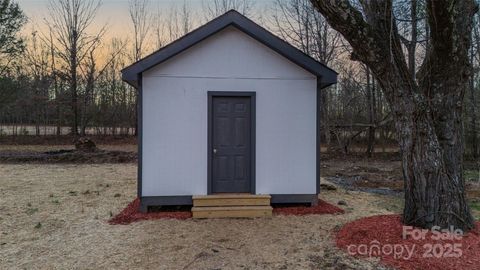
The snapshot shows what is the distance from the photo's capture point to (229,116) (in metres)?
7.34

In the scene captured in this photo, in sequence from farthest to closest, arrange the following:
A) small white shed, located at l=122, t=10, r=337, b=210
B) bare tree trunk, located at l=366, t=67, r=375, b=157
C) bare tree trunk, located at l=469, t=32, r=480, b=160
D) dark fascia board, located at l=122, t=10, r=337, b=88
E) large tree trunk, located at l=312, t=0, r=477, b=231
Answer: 1. bare tree trunk, located at l=366, t=67, r=375, b=157
2. bare tree trunk, located at l=469, t=32, r=480, b=160
3. small white shed, located at l=122, t=10, r=337, b=210
4. dark fascia board, located at l=122, t=10, r=337, b=88
5. large tree trunk, located at l=312, t=0, r=477, b=231

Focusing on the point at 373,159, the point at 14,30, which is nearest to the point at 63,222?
the point at 373,159

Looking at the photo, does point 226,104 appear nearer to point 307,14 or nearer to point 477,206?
point 477,206

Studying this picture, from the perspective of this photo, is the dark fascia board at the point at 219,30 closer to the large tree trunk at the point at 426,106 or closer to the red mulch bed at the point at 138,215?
the large tree trunk at the point at 426,106

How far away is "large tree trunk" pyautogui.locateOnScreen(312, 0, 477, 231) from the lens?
16.5 ft

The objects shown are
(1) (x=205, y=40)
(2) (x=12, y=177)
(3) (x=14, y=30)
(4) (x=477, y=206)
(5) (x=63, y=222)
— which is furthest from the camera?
(3) (x=14, y=30)

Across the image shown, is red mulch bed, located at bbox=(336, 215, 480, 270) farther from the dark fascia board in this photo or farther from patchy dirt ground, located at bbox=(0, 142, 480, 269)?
the dark fascia board

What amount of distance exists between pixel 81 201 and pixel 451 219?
6719 millimetres

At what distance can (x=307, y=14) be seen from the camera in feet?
58.8

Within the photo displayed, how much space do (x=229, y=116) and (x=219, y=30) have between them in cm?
154

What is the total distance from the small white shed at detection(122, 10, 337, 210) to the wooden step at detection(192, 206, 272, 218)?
48cm

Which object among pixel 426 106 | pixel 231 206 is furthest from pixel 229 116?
pixel 426 106

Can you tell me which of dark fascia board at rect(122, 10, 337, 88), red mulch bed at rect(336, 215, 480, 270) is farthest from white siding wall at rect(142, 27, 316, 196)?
red mulch bed at rect(336, 215, 480, 270)

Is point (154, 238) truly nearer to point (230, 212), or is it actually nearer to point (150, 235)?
point (150, 235)
